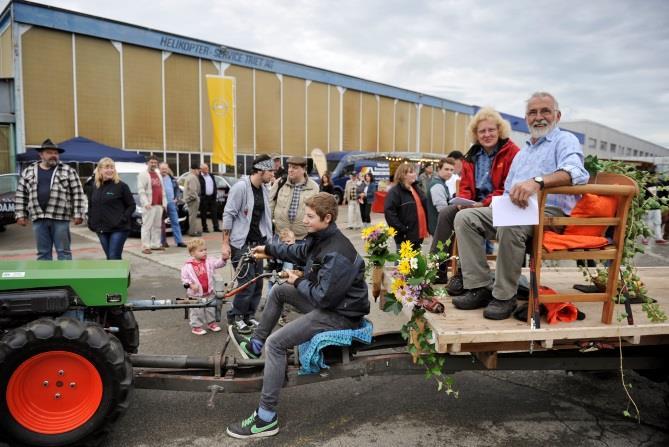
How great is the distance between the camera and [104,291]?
3.44 meters

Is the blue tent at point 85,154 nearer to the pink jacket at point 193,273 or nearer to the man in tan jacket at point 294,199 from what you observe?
the man in tan jacket at point 294,199

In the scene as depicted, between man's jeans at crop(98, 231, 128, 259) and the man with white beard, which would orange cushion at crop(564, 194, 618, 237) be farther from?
man's jeans at crop(98, 231, 128, 259)

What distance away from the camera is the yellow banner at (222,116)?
64.7 feet

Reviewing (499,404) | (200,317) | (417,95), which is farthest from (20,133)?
(417,95)

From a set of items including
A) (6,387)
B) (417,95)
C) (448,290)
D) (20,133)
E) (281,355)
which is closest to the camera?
(6,387)

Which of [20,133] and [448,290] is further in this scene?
[20,133]

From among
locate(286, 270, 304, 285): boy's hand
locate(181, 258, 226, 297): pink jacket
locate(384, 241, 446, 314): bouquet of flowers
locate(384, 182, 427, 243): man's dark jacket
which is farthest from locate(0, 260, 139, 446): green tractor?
locate(384, 182, 427, 243): man's dark jacket

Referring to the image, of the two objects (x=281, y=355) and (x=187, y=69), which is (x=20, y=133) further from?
(x=281, y=355)

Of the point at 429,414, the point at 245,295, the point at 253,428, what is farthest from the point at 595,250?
the point at 245,295

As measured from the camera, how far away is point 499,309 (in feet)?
11.0

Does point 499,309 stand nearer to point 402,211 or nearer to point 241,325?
point 241,325

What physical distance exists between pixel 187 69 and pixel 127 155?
38.4ft

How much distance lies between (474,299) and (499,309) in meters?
0.26

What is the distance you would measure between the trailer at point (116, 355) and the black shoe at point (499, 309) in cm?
7
